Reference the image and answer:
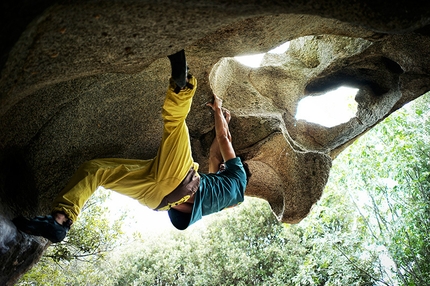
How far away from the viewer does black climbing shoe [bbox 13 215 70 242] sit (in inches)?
119

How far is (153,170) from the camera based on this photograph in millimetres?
4039

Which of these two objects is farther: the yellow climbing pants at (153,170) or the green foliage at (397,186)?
the green foliage at (397,186)

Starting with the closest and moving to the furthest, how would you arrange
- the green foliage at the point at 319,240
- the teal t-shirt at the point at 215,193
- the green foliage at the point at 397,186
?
the teal t-shirt at the point at 215,193 → the green foliage at the point at 319,240 → the green foliage at the point at 397,186

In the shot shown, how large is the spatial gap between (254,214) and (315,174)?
12.5 m

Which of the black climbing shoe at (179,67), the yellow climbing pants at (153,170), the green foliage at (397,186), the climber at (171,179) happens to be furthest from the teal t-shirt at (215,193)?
the green foliage at (397,186)

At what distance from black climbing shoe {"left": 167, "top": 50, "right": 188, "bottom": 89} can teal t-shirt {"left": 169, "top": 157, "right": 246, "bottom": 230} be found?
56.4 inches

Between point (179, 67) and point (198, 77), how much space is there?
4.98 feet

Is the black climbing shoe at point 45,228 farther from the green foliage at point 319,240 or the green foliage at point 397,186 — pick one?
the green foliage at point 397,186

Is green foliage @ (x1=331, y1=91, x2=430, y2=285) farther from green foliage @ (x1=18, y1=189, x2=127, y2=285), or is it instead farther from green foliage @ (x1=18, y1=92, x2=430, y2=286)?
green foliage @ (x1=18, y1=189, x2=127, y2=285)

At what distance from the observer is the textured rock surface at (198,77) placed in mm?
2301

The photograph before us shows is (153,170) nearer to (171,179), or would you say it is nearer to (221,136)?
(171,179)

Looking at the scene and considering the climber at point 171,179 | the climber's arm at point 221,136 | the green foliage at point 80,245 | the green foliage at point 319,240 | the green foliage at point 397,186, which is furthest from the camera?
the green foliage at point 397,186

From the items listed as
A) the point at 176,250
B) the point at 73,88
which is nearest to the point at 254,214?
the point at 176,250

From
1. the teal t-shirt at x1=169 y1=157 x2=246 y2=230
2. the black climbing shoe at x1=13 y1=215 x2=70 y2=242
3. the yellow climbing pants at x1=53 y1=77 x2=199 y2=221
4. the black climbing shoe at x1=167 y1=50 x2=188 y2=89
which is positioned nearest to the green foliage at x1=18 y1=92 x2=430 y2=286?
the teal t-shirt at x1=169 y1=157 x2=246 y2=230
